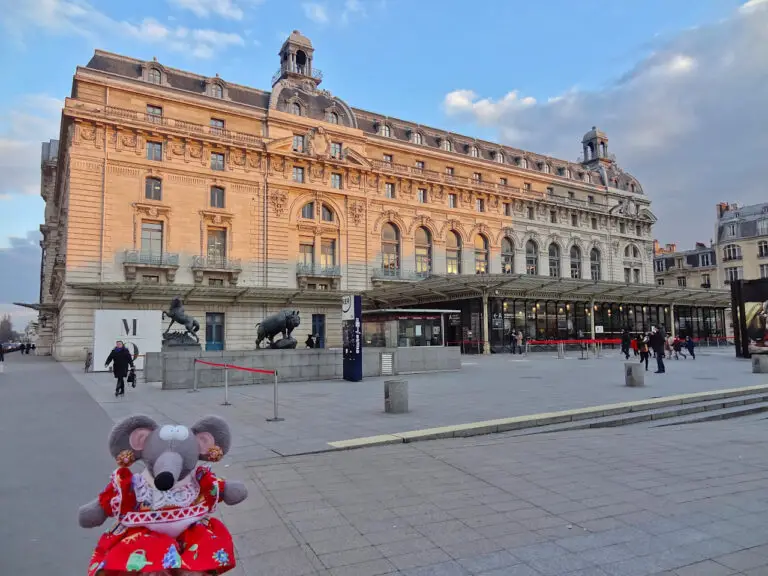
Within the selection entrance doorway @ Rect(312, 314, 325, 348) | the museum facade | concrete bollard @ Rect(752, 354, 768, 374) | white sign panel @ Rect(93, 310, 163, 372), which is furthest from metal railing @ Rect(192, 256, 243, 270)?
concrete bollard @ Rect(752, 354, 768, 374)

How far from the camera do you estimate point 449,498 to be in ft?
17.8

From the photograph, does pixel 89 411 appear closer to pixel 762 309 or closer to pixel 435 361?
pixel 435 361

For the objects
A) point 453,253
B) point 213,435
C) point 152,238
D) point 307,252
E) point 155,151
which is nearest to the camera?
point 213,435

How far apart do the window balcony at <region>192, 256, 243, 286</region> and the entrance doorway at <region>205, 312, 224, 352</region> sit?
2.70 metres

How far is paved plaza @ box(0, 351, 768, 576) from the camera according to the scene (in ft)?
13.0

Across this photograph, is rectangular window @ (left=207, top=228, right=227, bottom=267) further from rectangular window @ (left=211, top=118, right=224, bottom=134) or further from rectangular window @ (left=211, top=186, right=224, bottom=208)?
rectangular window @ (left=211, top=118, right=224, bottom=134)

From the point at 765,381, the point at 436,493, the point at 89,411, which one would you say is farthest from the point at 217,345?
the point at 436,493

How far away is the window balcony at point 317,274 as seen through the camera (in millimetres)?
42594

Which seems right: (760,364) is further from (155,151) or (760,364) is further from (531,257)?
(531,257)

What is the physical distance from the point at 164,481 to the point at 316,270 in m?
41.1

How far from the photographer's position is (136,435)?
2662 mm

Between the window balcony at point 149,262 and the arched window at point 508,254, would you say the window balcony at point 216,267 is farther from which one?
the arched window at point 508,254

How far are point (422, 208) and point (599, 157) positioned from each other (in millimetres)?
32911

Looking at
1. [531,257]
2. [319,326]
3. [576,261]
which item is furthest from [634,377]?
[576,261]
